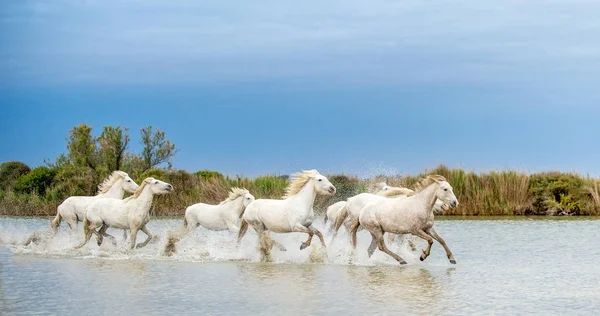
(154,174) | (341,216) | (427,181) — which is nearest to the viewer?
(427,181)

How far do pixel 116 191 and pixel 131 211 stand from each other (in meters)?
2.06

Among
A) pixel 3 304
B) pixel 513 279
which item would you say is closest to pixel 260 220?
pixel 513 279

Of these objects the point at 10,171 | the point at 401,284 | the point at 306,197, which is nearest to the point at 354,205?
the point at 306,197

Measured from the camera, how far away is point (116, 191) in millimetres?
18266

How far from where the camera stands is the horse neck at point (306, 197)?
14922 millimetres

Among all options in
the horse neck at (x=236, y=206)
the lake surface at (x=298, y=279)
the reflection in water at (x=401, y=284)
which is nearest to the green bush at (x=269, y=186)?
the lake surface at (x=298, y=279)

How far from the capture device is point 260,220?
15.5 meters

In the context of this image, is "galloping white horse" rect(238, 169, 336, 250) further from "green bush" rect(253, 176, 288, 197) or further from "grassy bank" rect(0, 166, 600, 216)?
"green bush" rect(253, 176, 288, 197)

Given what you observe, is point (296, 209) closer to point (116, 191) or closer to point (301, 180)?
point (301, 180)

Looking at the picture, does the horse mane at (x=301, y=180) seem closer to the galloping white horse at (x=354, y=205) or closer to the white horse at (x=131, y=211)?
the galloping white horse at (x=354, y=205)

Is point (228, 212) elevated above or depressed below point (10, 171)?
below

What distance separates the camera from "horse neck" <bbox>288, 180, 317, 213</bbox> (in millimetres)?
14922

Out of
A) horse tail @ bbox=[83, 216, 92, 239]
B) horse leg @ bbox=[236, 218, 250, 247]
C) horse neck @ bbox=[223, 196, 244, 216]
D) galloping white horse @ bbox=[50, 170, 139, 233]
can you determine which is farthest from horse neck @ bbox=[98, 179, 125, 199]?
horse leg @ bbox=[236, 218, 250, 247]

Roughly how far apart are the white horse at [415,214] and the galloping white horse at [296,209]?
97 centimetres
